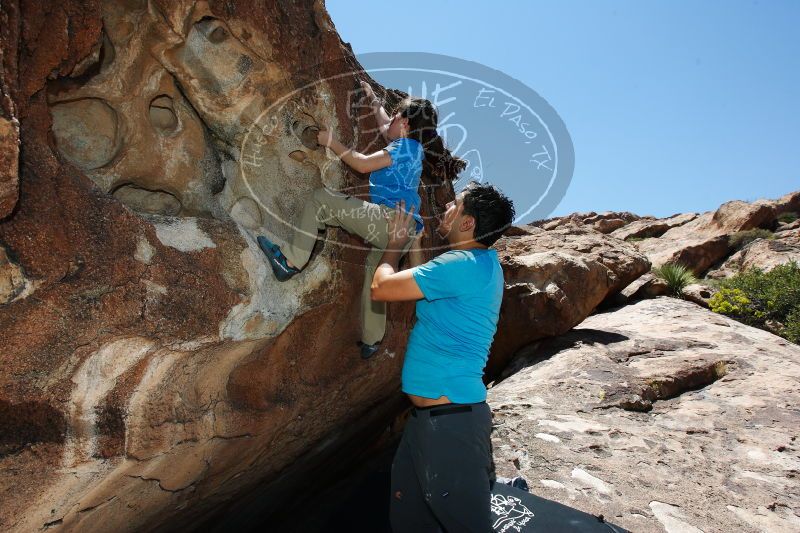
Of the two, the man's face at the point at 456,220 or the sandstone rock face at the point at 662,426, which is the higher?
the man's face at the point at 456,220

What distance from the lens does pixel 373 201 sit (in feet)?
11.0

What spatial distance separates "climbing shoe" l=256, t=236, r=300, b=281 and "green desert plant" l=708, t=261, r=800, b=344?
297 inches

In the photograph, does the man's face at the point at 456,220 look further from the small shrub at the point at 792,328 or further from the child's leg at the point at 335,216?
the small shrub at the point at 792,328

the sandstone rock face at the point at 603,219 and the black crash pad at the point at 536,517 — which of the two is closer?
the black crash pad at the point at 536,517

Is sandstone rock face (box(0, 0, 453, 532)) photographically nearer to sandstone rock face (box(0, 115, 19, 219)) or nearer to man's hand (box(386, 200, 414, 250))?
sandstone rock face (box(0, 115, 19, 219))

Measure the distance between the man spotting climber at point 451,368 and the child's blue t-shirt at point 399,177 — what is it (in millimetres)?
548

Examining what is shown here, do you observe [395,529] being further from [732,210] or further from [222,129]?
[732,210]

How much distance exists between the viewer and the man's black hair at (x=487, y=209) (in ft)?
8.66

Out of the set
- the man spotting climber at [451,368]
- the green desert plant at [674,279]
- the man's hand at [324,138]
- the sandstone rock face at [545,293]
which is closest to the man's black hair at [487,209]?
the man spotting climber at [451,368]

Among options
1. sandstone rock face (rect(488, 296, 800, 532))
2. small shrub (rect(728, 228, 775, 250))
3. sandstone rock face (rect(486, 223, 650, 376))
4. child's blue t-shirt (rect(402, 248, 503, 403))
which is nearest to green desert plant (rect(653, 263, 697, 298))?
sandstone rock face (rect(486, 223, 650, 376))

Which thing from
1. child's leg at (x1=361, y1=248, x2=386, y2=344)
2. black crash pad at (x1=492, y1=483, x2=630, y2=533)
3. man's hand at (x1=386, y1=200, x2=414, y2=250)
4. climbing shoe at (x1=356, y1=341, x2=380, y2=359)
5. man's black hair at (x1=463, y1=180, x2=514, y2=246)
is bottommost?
black crash pad at (x1=492, y1=483, x2=630, y2=533)

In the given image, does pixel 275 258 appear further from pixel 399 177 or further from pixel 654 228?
pixel 654 228

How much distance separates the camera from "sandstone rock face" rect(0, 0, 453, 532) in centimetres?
208

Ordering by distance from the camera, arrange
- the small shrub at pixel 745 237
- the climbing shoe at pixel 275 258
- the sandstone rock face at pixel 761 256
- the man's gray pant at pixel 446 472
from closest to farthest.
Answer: the man's gray pant at pixel 446 472, the climbing shoe at pixel 275 258, the sandstone rock face at pixel 761 256, the small shrub at pixel 745 237
